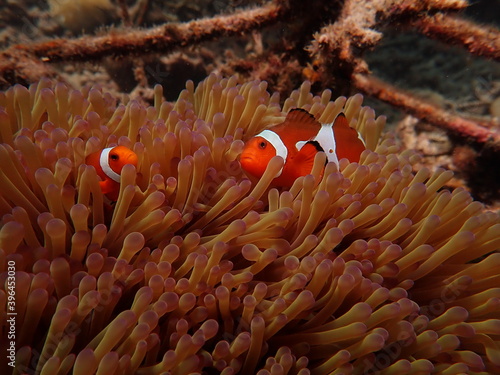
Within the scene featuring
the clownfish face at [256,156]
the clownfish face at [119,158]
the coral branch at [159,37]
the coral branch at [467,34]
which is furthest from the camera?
the coral branch at [159,37]

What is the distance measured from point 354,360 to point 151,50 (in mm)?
2755

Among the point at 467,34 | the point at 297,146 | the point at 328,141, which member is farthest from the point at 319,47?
the point at 297,146

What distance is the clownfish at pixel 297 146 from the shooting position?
5.47 feet

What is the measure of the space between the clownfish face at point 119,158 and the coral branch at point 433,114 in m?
2.19

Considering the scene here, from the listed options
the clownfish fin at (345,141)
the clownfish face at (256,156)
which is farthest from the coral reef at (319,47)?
the clownfish face at (256,156)

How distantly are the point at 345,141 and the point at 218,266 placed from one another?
97 centimetres

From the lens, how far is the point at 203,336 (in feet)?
3.82

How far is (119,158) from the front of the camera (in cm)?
153

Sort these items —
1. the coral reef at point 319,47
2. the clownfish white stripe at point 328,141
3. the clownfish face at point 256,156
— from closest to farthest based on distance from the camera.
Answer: the clownfish face at point 256,156 → the clownfish white stripe at point 328,141 → the coral reef at point 319,47

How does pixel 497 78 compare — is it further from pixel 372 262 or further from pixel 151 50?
pixel 372 262

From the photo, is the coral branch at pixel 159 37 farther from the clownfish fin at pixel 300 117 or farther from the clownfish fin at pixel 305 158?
the clownfish fin at pixel 305 158

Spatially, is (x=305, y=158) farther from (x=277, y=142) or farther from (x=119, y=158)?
(x=119, y=158)

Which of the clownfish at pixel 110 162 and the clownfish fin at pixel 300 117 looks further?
the clownfish fin at pixel 300 117

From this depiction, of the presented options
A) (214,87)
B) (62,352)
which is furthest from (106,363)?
(214,87)
